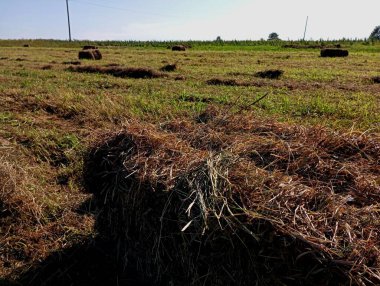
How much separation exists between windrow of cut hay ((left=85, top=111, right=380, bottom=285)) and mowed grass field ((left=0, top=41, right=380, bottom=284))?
610mm

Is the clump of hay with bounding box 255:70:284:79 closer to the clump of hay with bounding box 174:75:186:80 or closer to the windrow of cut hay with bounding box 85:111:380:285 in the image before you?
the clump of hay with bounding box 174:75:186:80

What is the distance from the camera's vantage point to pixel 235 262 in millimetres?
2156

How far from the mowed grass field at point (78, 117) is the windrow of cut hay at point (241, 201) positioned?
24.0 inches

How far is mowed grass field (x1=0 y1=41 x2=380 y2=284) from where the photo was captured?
13.1 ft

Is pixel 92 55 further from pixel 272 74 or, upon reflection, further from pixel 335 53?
pixel 335 53

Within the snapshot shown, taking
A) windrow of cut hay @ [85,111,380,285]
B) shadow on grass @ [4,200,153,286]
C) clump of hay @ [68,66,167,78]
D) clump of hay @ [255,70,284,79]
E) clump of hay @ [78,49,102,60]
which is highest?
windrow of cut hay @ [85,111,380,285]

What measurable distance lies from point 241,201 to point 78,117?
5.71 meters

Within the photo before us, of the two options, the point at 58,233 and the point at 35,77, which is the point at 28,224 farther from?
the point at 35,77

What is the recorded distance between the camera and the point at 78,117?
24.2 ft

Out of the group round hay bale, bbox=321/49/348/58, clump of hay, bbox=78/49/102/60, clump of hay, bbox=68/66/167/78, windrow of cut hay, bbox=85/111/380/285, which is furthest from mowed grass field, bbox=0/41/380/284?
round hay bale, bbox=321/49/348/58

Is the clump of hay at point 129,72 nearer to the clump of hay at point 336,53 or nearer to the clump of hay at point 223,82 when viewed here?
the clump of hay at point 223,82

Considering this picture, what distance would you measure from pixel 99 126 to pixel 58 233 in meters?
3.09

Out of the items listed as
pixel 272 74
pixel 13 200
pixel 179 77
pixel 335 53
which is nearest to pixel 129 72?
pixel 179 77

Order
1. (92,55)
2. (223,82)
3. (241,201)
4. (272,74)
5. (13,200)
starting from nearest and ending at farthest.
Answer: (241,201), (13,200), (223,82), (272,74), (92,55)
